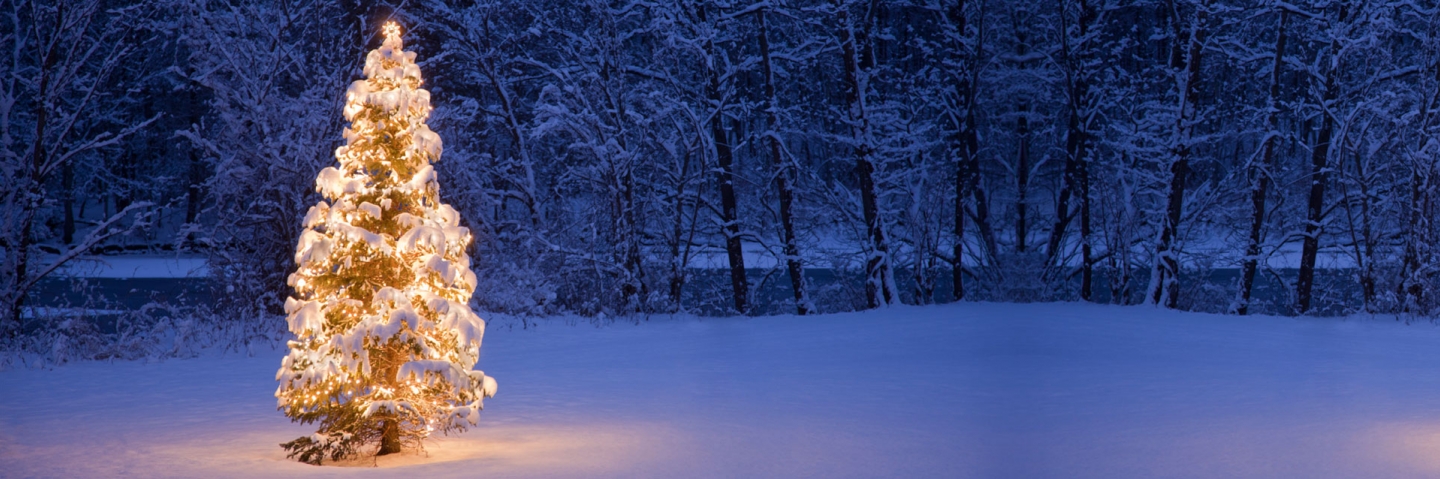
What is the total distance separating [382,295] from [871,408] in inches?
179

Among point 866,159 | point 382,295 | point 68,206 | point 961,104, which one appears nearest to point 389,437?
point 382,295

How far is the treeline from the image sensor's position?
19047 mm

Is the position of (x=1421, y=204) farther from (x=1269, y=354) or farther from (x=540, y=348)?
(x=540, y=348)

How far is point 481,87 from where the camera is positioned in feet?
75.4

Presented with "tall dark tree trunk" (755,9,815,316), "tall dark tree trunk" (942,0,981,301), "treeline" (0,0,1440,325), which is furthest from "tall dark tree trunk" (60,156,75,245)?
"tall dark tree trunk" (942,0,981,301)

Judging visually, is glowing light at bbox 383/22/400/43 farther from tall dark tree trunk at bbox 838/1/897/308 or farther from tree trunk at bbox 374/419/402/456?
tall dark tree trunk at bbox 838/1/897/308

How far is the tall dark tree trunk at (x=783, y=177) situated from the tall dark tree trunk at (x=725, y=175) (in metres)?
0.87

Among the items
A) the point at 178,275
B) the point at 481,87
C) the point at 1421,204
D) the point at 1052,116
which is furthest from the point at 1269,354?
the point at 178,275

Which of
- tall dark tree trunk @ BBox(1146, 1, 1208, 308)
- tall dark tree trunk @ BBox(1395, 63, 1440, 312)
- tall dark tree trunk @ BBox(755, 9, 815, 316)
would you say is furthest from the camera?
tall dark tree trunk @ BBox(755, 9, 815, 316)

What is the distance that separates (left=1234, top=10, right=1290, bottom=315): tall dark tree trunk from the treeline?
0.19 ft

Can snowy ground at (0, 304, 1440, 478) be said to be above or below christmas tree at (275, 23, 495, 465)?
below

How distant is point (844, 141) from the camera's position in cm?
2222

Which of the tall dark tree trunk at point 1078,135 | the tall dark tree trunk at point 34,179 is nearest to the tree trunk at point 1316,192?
the tall dark tree trunk at point 1078,135

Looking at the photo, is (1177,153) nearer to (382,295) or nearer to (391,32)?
(391,32)
